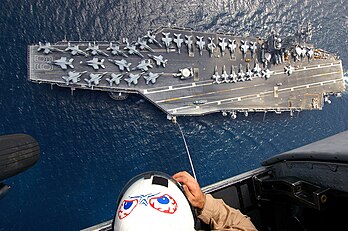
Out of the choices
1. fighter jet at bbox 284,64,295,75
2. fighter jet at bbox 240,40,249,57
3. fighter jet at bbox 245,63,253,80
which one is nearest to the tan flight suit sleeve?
fighter jet at bbox 245,63,253,80

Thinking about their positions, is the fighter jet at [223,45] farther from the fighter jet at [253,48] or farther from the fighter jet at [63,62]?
the fighter jet at [63,62]

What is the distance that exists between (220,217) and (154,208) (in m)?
1.32

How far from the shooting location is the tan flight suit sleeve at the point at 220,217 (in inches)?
187

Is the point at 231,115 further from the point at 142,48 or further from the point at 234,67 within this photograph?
the point at 142,48

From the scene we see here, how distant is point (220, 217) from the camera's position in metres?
4.86

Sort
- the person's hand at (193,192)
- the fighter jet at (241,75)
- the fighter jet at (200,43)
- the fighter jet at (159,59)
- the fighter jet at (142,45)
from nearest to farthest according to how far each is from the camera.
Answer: the person's hand at (193,192)
the fighter jet at (142,45)
the fighter jet at (159,59)
the fighter jet at (200,43)
the fighter jet at (241,75)

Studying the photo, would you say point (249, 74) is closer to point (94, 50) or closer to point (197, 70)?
point (197, 70)

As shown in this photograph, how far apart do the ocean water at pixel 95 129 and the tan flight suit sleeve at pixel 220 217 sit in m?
13.0

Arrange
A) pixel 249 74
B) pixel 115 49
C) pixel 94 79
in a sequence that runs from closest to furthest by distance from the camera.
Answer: pixel 94 79 < pixel 115 49 < pixel 249 74

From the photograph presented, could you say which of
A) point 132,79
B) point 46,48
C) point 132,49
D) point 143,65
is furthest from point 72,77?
point 143,65

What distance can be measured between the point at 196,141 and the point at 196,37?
7082 mm

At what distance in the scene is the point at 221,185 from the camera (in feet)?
19.9

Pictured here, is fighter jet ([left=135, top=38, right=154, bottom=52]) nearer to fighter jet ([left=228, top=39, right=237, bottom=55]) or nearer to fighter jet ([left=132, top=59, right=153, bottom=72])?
fighter jet ([left=132, top=59, right=153, bottom=72])

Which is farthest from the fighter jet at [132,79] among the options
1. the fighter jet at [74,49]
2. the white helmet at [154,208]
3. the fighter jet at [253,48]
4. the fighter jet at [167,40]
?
the white helmet at [154,208]
